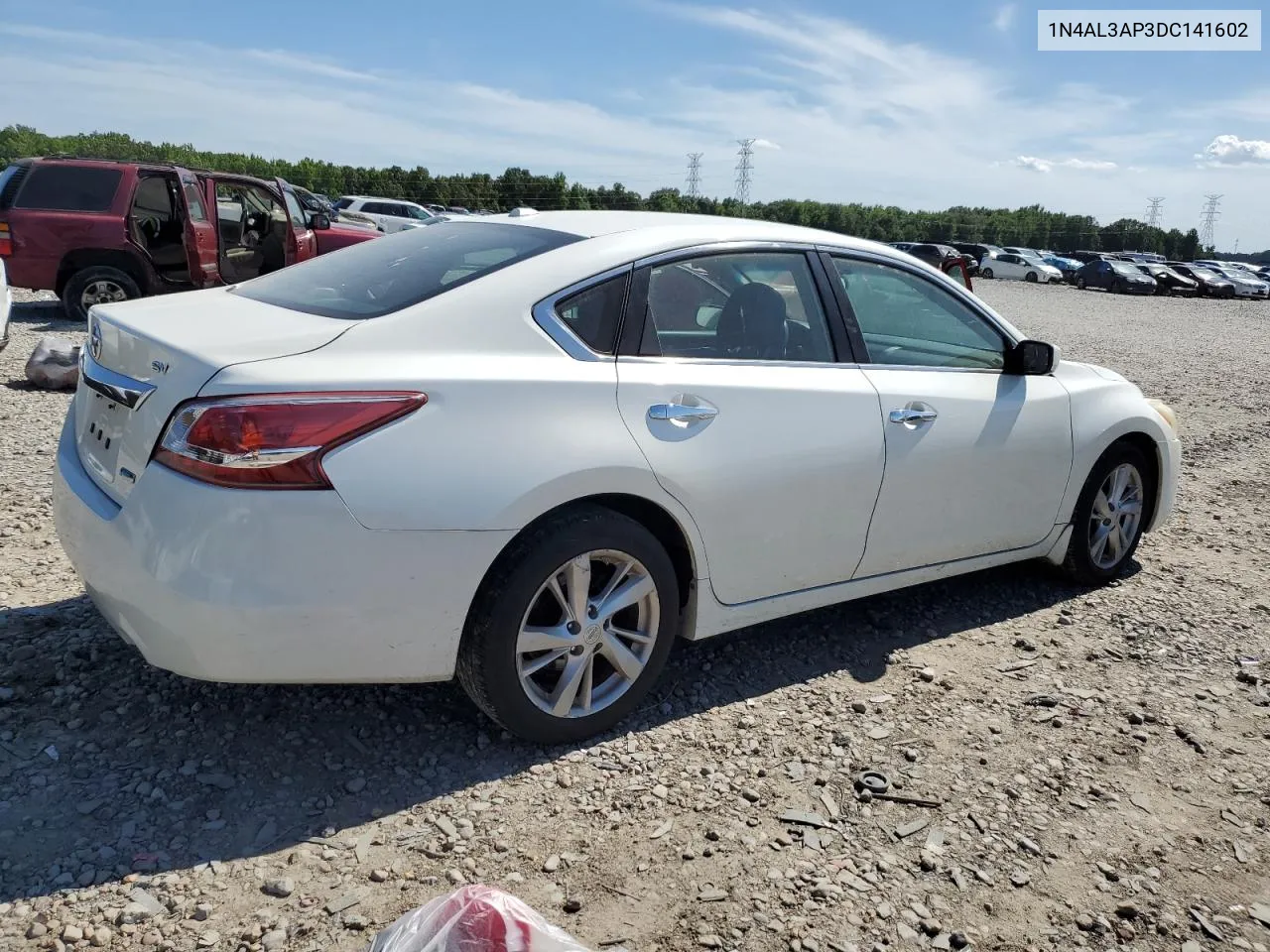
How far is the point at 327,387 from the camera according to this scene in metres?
2.68

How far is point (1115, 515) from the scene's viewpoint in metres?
4.95

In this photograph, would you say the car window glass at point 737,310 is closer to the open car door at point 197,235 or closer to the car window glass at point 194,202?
the open car door at point 197,235

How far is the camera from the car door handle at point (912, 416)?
150 inches

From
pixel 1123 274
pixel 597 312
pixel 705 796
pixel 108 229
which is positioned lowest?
pixel 705 796

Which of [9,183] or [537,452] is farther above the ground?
[9,183]

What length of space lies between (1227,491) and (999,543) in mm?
3677

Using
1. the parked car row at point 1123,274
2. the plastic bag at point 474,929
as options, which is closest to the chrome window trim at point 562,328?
the plastic bag at point 474,929

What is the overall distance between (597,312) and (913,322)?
158 centimetres

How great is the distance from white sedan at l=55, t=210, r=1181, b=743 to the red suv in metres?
9.01

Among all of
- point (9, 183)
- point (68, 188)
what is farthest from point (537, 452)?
point (9, 183)

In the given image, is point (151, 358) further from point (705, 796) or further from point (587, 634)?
point (705, 796)

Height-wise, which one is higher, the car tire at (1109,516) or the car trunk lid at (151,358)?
the car trunk lid at (151,358)

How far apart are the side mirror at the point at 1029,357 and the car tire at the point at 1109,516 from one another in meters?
0.66

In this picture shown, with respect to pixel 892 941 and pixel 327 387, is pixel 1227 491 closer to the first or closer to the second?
pixel 892 941
